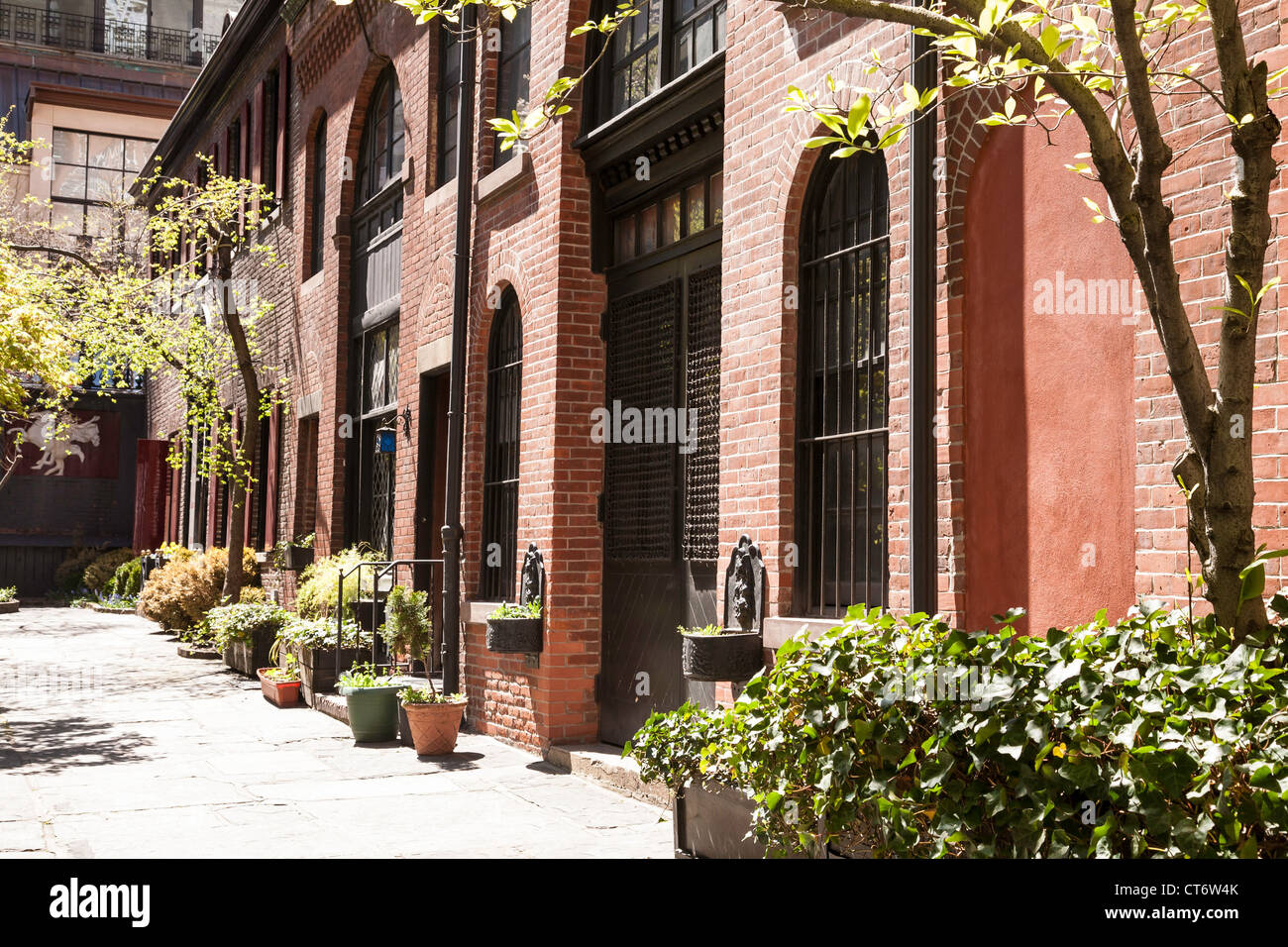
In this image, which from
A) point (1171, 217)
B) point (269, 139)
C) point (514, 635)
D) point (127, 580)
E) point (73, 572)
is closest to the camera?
point (1171, 217)

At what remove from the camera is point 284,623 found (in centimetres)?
1484

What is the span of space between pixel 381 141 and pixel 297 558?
17.1 ft

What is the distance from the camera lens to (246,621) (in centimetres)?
1494

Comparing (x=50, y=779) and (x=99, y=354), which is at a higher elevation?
(x=99, y=354)

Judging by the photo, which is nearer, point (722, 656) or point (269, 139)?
point (722, 656)

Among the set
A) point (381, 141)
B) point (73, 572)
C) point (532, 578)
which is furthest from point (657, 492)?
point (73, 572)

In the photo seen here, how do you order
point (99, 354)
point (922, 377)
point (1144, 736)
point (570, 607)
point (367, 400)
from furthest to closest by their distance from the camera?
point (99, 354) < point (367, 400) < point (570, 607) < point (922, 377) < point (1144, 736)

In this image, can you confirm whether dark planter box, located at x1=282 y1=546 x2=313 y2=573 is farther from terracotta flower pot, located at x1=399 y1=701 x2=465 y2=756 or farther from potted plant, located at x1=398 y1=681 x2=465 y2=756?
terracotta flower pot, located at x1=399 y1=701 x2=465 y2=756

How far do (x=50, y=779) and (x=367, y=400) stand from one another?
6864 millimetres

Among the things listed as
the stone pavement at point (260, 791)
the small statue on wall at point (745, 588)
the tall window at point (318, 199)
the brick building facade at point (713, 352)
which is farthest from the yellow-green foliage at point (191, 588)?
the small statue on wall at point (745, 588)

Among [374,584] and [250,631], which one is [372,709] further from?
[250,631]

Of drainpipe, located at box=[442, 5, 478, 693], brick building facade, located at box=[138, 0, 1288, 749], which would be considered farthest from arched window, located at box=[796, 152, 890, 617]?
drainpipe, located at box=[442, 5, 478, 693]

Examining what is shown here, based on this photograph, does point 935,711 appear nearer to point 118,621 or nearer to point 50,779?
point 50,779

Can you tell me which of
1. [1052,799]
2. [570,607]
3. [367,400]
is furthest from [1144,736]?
[367,400]
